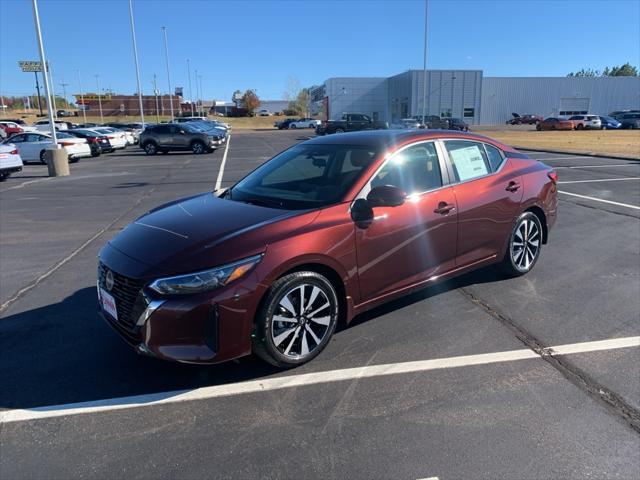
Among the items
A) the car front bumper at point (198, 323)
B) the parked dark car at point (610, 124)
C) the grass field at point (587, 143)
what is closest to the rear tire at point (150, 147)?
the grass field at point (587, 143)

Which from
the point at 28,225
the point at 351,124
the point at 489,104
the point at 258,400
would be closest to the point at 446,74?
the point at 489,104

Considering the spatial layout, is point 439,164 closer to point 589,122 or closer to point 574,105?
point 589,122

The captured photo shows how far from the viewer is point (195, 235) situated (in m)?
3.47

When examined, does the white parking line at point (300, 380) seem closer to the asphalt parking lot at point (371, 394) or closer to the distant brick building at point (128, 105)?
the asphalt parking lot at point (371, 394)

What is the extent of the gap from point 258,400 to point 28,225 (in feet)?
24.7

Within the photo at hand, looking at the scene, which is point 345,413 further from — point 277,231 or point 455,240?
point 455,240

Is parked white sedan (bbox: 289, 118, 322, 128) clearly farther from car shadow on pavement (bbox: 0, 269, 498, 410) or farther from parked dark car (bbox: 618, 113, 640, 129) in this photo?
car shadow on pavement (bbox: 0, 269, 498, 410)

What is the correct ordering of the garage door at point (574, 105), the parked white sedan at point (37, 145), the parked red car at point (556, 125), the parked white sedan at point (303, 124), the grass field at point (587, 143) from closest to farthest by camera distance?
1. the parked white sedan at point (37, 145)
2. the grass field at point (587, 143)
3. the parked red car at point (556, 125)
4. the garage door at point (574, 105)
5. the parked white sedan at point (303, 124)

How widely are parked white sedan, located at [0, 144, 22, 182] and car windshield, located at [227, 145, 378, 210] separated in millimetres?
14271

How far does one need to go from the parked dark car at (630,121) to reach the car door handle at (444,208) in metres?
59.7

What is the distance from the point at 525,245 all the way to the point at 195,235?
12.2 ft

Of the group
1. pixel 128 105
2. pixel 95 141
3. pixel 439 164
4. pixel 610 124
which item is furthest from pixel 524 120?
pixel 128 105

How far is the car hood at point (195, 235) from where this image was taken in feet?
10.5

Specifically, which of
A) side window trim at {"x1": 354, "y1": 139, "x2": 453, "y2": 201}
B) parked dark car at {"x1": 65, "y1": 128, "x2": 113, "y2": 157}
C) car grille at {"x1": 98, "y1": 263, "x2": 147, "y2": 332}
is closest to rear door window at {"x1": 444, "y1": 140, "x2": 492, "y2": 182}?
side window trim at {"x1": 354, "y1": 139, "x2": 453, "y2": 201}
